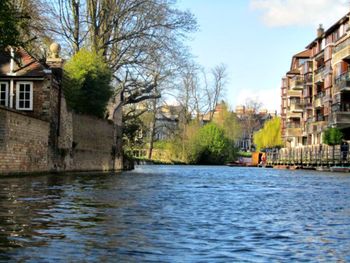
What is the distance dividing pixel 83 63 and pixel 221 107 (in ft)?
221

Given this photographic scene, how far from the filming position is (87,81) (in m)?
38.3

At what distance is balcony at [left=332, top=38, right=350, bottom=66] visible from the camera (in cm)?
5416

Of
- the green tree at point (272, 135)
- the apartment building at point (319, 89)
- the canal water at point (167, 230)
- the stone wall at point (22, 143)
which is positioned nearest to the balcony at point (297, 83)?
the apartment building at point (319, 89)

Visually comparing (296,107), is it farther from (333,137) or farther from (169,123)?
(333,137)

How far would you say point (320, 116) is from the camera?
70000 millimetres

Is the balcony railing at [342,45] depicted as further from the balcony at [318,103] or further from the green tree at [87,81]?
the green tree at [87,81]

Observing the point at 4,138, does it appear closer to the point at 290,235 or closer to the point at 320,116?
the point at 290,235

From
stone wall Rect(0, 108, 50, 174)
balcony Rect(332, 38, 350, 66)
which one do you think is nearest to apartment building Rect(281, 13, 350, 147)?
balcony Rect(332, 38, 350, 66)

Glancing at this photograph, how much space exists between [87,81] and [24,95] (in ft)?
21.7

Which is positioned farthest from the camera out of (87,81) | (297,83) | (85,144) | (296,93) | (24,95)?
(296,93)

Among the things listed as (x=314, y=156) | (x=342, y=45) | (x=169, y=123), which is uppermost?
(x=342, y=45)

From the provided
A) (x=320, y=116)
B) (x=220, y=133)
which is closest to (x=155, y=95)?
(x=320, y=116)

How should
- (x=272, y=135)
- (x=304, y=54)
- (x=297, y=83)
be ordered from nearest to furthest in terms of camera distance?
1. (x=297, y=83)
2. (x=304, y=54)
3. (x=272, y=135)

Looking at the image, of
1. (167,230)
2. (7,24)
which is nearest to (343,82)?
(7,24)
